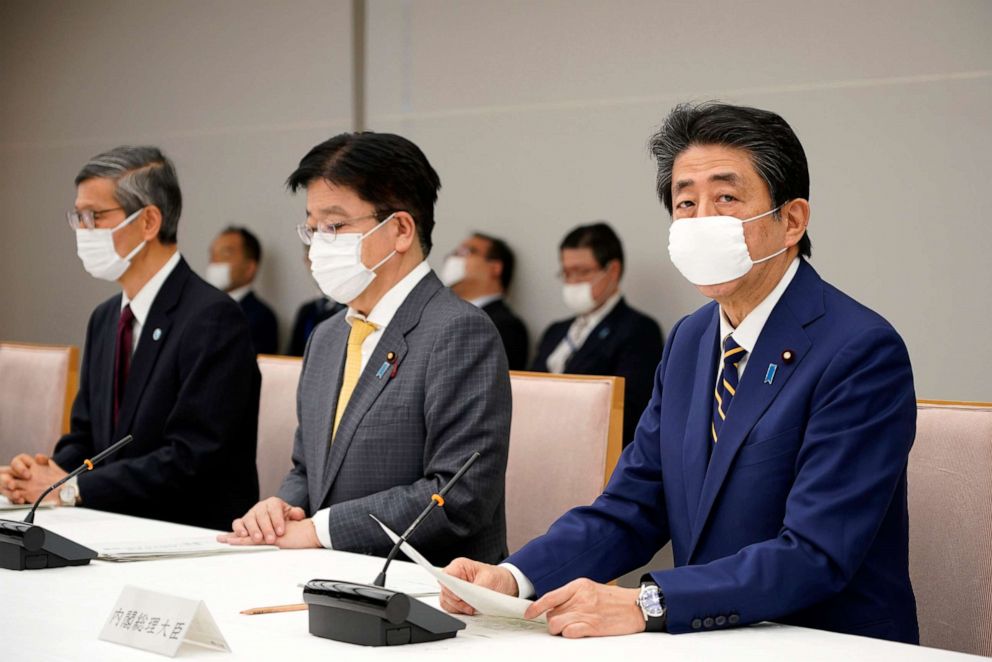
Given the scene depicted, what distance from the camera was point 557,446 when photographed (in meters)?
2.50

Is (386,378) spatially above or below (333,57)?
below

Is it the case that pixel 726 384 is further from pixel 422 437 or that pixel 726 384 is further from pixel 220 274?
pixel 220 274

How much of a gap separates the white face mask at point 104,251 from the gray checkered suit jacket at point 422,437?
0.92 m

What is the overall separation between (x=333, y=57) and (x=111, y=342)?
3.89 metres

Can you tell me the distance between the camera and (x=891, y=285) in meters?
4.87

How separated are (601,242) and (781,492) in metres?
3.83

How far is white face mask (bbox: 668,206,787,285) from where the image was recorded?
6.11 feet

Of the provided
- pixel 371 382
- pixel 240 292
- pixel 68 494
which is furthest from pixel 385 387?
pixel 240 292

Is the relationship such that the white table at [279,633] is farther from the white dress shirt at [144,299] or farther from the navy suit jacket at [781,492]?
the white dress shirt at [144,299]

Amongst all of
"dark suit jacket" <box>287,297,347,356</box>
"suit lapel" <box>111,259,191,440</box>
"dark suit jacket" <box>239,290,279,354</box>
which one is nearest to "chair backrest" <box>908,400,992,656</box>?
"suit lapel" <box>111,259,191,440</box>

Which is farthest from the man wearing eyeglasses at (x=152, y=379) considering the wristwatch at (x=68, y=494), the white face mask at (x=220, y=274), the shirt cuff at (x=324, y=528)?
the white face mask at (x=220, y=274)

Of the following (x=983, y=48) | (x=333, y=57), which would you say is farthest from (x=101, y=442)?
(x=333, y=57)

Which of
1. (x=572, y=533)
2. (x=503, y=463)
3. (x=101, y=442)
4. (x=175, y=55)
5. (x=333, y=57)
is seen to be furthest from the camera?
(x=175, y=55)

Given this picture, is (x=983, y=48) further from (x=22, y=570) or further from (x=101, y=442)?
(x=22, y=570)
